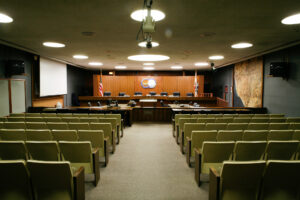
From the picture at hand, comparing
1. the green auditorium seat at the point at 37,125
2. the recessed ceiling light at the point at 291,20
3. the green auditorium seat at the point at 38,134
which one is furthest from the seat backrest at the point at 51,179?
the recessed ceiling light at the point at 291,20

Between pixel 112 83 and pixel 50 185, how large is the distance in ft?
51.7

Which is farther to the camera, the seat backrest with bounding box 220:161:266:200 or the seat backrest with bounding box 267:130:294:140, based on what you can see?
the seat backrest with bounding box 267:130:294:140

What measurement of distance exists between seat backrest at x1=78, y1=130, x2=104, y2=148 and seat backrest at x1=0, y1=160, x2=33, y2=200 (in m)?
1.68

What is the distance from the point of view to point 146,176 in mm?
3854

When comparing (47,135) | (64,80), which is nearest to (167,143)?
(47,135)

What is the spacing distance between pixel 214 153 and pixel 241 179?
94 centimetres

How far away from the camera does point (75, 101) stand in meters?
15.0

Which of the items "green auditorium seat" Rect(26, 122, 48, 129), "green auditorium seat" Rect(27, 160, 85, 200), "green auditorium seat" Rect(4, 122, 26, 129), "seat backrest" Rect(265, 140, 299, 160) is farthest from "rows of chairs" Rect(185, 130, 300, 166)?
"green auditorium seat" Rect(4, 122, 26, 129)

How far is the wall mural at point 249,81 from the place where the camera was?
986 cm

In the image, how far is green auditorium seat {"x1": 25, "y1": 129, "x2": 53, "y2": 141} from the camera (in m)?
3.86

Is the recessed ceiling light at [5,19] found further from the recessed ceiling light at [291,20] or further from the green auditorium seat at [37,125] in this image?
the recessed ceiling light at [291,20]

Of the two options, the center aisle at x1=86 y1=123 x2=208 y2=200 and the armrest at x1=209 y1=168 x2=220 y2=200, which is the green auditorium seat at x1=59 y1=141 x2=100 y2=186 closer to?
the center aisle at x1=86 y1=123 x2=208 y2=200

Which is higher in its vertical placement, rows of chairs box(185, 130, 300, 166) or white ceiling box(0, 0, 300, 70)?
white ceiling box(0, 0, 300, 70)

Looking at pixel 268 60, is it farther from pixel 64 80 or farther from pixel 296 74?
pixel 64 80
